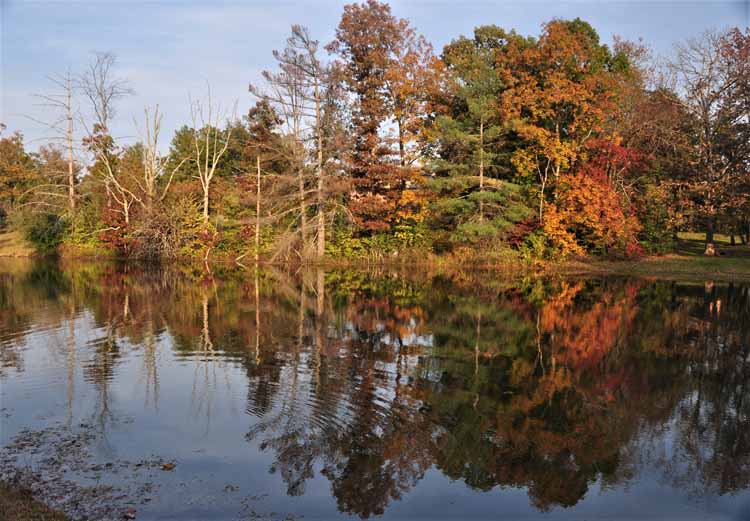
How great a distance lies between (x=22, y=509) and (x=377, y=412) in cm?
459

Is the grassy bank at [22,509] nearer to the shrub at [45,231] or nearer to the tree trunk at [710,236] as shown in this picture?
the tree trunk at [710,236]

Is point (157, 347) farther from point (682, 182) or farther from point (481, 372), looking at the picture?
point (682, 182)

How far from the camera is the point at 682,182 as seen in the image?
33.1m

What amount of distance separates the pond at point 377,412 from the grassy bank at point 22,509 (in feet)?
0.78

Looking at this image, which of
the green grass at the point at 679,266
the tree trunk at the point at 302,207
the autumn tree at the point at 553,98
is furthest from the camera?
the tree trunk at the point at 302,207

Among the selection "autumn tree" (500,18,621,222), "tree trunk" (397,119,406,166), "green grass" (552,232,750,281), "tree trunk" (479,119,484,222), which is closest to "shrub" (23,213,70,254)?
"tree trunk" (397,119,406,166)

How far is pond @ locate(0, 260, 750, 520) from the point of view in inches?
247

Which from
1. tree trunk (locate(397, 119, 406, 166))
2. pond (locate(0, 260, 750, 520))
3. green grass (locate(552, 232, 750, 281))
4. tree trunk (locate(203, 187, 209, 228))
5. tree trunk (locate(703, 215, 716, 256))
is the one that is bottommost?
pond (locate(0, 260, 750, 520))

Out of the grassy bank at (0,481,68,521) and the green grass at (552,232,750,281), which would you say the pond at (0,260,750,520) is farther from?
the green grass at (552,232,750,281)

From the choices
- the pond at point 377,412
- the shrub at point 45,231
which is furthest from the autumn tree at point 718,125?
the shrub at point 45,231

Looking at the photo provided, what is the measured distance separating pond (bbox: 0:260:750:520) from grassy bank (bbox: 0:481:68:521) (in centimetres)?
24

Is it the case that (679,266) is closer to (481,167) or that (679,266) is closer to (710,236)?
(710,236)

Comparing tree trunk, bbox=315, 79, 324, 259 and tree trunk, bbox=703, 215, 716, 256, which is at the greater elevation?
tree trunk, bbox=315, 79, 324, 259

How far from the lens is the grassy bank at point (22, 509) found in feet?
17.2
